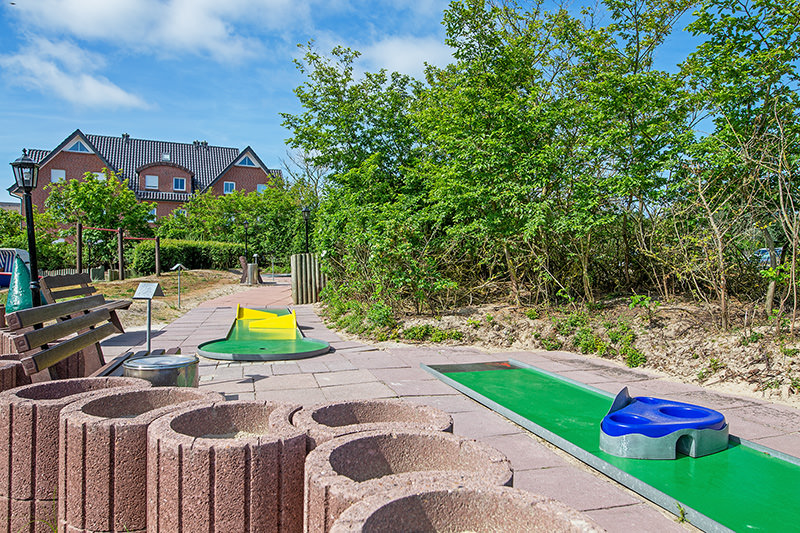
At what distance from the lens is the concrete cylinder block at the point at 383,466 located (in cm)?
168

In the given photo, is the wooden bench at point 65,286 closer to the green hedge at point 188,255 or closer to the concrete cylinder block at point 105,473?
the concrete cylinder block at point 105,473

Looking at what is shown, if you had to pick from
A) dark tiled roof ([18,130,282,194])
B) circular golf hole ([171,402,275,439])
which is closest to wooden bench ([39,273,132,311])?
circular golf hole ([171,402,275,439])

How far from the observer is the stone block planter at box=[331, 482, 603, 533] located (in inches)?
58.5

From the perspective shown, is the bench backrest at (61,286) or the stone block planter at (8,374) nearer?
the stone block planter at (8,374)

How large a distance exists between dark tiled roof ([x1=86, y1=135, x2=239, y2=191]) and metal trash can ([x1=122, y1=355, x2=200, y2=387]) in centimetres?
4749

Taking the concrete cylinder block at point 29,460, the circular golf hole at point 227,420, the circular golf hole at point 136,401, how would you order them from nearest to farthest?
the circular golf hole at point 227,420 < the concrete cylinder block at point 29,460 < the circular golf hole at point 136,401

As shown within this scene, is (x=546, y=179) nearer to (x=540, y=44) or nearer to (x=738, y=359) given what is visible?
(x=738, y=359)

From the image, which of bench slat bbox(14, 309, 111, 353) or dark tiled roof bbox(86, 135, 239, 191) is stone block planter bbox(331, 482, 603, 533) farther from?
dark tiled roof bbox(86, 135, 239, 191)

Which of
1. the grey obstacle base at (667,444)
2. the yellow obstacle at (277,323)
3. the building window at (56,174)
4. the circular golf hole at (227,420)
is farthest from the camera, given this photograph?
the building window at (56,174)

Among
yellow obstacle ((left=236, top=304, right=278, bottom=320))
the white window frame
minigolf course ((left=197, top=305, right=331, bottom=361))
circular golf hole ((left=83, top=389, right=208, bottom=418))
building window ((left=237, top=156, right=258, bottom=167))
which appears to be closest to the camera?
circular golf hole ((left=83, top=389, right=208, bottom=418))

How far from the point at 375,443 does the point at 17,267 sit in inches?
172

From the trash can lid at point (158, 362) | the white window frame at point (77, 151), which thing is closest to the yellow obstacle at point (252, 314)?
the trash can lid at point (158, 362)

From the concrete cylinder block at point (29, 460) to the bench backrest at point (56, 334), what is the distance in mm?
586

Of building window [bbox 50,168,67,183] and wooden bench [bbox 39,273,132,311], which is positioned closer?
wooden bench [bbox 39,273,132,311]
